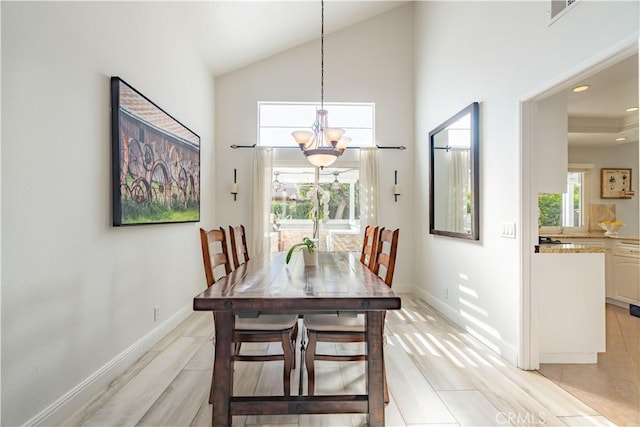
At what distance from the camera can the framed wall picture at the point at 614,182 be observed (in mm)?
5129

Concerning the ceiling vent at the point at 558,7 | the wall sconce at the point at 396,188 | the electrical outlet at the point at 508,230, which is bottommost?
the electrical outlet at the point at 508,230

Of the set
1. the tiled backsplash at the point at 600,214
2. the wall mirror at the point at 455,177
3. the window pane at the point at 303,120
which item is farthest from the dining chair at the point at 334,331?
the tiled backsplash at the point at 600,214

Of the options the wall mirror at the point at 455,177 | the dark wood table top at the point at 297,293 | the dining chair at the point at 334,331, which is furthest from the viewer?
the wall mirror at the point at 455,177

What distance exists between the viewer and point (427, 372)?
2404 mm

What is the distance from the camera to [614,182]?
16.9 feet

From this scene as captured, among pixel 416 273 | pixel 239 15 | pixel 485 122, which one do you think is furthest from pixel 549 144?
pixel 239 15

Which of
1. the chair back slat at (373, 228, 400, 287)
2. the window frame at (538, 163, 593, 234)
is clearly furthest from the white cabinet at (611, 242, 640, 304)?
the chair back slat at (373, 228, 400, 287)

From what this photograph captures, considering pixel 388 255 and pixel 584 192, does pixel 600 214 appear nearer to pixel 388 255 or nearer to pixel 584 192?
pixel 584 192

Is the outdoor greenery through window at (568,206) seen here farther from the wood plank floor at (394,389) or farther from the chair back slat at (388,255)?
the chair back slat at (388,255)

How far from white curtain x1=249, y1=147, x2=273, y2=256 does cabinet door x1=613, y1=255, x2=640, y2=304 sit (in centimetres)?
469

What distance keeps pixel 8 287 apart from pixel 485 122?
3.56m

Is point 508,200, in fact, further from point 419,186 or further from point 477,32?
point 419,186

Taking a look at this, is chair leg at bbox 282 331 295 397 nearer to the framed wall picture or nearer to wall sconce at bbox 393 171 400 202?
wall sconce at bbox 393 171 400 202

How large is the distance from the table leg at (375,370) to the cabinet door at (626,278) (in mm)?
4278
